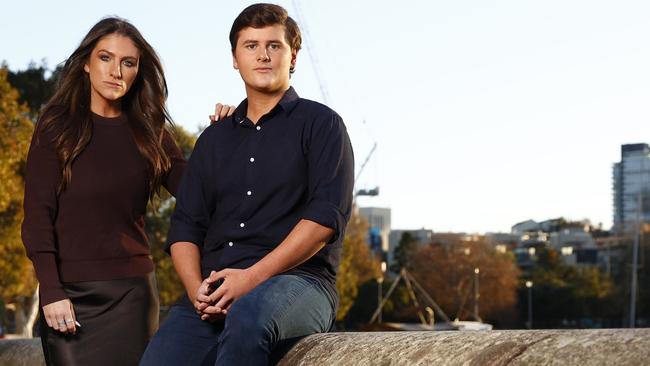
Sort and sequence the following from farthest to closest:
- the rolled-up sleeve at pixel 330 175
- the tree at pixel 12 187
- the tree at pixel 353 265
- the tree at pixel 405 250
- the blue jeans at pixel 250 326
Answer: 1. the tree at pixel 405 250
2. the tree at pixel 353 265
3. the tree at pixel 12 187
4. the rolled-up sleeve at pixel 330 175
5. the blue jeans at pixel 250 326

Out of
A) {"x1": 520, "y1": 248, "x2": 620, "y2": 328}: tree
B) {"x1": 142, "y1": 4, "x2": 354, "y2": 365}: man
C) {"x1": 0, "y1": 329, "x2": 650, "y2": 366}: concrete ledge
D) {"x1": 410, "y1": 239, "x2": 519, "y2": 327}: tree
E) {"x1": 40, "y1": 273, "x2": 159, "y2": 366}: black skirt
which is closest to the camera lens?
{"x1": 0, "y1": 329, "x2": 650, "y2": 366}: concrete ledge

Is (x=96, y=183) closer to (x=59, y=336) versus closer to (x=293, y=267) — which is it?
(x=59, y=336)

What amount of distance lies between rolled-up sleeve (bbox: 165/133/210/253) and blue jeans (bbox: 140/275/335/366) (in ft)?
0.82

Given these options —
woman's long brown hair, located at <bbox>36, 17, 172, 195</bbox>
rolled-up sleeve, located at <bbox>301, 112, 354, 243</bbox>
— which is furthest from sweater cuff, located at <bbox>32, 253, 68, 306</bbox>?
rolled-up sleeve, located at <bbox>301, 112, 354, 243</bbox>

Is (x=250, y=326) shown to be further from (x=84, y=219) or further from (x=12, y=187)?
(x=12, y=187)

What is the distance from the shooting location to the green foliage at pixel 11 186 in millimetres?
26562


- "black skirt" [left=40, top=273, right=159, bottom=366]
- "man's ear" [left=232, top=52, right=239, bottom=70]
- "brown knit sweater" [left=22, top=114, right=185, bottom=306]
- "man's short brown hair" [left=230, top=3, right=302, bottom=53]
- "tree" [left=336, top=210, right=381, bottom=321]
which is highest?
"man's short brown hair" [left=230, top=3, right=302, bottom=53]

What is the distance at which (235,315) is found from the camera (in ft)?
11.1

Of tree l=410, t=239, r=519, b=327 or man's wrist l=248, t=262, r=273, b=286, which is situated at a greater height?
man's wrist l=248, t=262, r=273, b=286

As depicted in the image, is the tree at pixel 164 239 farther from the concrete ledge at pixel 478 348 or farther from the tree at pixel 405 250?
the tree at pixel 405 250

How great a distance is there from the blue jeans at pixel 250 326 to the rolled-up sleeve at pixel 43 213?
1.64 ft

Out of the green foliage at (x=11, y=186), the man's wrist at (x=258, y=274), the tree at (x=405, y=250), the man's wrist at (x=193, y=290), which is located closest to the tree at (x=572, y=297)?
the tree at (x=405, y=250)

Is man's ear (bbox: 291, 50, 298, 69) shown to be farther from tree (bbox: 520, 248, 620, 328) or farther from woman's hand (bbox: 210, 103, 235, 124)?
tree (bbox: 520, 248, 620, 328)

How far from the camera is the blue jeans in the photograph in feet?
11.0
